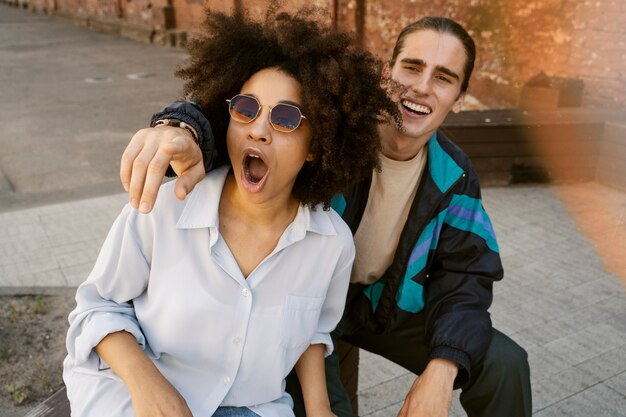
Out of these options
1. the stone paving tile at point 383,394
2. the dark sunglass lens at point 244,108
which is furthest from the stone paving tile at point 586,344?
the dark sunglass lens at point 244,108

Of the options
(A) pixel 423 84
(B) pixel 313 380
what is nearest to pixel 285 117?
(B) pixel 313 380

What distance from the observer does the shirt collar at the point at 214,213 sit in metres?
1.73

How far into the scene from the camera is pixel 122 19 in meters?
20.4

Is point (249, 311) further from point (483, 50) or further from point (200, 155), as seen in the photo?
point (483, 50)

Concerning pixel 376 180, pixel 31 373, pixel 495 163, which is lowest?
pixel 31 373

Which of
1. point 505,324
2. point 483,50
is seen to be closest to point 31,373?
point 505,324

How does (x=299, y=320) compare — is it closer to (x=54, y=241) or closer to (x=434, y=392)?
(x=434, y=392)

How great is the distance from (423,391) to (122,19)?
20627mm

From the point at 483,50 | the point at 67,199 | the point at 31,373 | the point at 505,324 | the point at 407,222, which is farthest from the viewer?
the point at 483,50

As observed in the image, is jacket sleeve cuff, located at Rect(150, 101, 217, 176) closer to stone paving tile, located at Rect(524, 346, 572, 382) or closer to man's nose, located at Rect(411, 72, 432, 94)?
man's nose, located at Rect(411, 72, 432, 94)

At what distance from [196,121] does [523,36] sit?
7.19 meters

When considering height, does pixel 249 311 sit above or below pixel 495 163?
above

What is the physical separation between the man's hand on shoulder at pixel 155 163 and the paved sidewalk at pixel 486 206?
1962 millimetres

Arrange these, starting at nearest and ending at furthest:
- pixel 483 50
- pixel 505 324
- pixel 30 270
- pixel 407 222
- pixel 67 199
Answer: pixel 407 222, pixel 505 324, pixel 30 270, pixel 67 199, pixel 483 50
